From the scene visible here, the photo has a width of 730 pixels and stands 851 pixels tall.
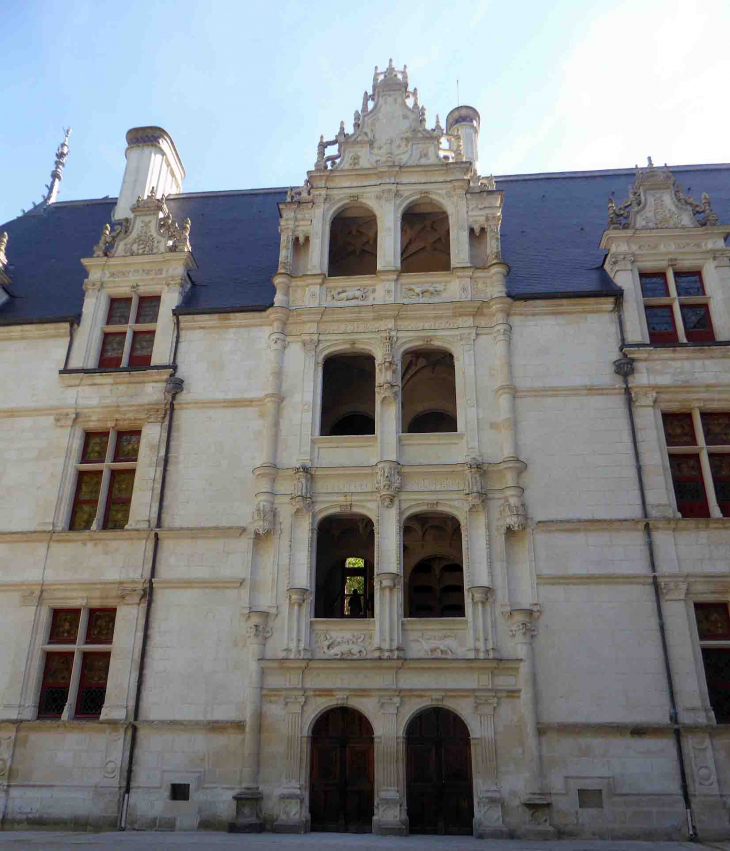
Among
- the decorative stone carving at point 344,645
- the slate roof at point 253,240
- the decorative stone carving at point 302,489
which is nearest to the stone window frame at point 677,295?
the slate roof at point 253,240

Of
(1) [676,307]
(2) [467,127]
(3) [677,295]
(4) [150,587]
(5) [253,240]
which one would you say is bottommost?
(4) [150,587]

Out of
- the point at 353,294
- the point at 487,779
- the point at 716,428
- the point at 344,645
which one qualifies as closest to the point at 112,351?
the point at 353,294

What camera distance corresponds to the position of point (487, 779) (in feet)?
45.9

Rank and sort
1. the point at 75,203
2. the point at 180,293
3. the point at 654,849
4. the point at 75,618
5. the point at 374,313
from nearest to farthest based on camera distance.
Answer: the point at 654,849 < the point at 75,618 < the point at 374,313 < the point at 180,293 < the point at 75,203

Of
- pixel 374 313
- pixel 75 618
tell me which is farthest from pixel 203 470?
pixel 374 313

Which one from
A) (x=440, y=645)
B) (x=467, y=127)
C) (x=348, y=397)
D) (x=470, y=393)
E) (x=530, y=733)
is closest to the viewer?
(x=530, y=733)

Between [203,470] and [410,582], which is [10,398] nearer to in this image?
[203,470]

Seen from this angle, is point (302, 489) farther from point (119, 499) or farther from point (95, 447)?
point (95, 447)

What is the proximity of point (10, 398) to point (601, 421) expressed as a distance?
1400 centimetres

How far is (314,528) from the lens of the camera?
53.8ft

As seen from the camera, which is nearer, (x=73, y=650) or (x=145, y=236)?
(x=73, y=650)

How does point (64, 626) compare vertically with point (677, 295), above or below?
below

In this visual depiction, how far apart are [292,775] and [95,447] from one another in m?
8.81

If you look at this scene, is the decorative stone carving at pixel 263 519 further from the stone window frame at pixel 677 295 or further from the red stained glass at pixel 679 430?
the stone window frame at pixel 677 295
